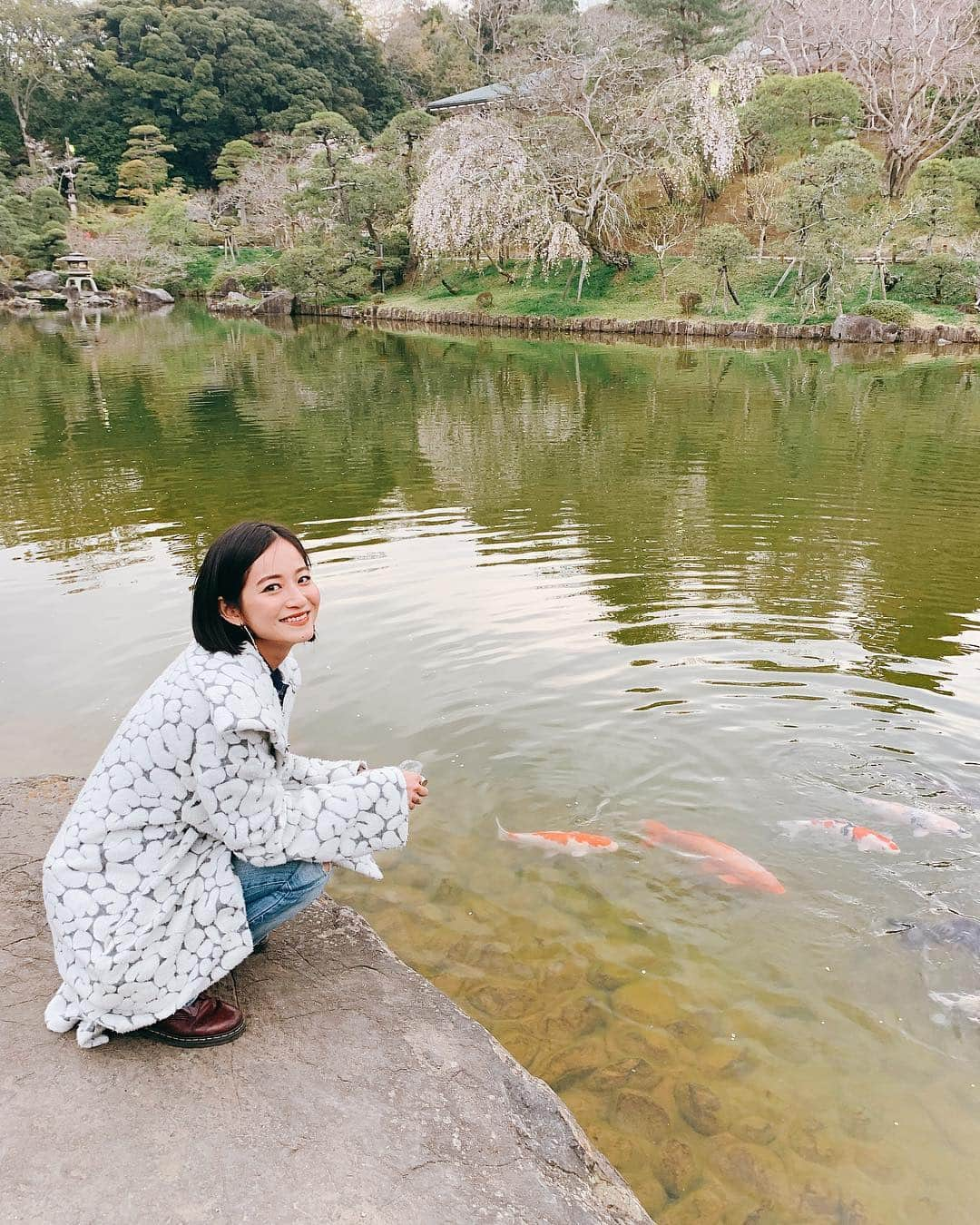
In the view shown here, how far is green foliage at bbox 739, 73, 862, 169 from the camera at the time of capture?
28500 millimetres

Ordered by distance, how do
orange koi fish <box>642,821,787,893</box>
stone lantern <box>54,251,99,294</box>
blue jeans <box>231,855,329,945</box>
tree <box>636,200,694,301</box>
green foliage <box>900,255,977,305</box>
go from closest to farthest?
blue jeans <box>231,855,329,945</box>
orange koi fish <box>642,821,787,893</box>
green foliage <box>900,255,977,305</box>
tree <box>636,200,694,301</box>
stone lantern <box>54,251,99,294</box>

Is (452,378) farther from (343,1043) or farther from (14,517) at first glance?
(343,1043)

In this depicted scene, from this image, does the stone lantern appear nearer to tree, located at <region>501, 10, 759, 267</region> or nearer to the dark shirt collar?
tree, located at <region>501, 10, 759, 267</region>

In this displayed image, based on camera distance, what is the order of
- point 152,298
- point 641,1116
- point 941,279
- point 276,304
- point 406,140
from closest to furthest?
point 641,1116 → point 941,279 → point 276,304 → point 406,140 → point 152,298

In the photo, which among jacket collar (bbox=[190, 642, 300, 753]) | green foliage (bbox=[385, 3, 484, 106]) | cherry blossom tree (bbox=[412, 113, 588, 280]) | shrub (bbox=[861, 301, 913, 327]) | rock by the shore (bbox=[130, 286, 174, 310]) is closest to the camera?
jacket collar (bbox=[190, 642, 300, 753])

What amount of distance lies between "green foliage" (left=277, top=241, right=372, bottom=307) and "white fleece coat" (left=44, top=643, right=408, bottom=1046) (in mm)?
36278

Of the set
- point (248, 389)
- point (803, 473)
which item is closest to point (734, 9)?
point (248, 389)

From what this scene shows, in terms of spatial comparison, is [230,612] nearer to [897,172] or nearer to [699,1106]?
[699,1106]

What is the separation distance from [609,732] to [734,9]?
4436 cm

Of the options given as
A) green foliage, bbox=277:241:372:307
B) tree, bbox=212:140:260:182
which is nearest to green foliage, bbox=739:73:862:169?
green foliage, bbox=277:241:372:307

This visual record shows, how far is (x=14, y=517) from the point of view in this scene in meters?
8.78

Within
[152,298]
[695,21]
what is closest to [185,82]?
[152,298]

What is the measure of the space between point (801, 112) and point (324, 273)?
18.8 metres

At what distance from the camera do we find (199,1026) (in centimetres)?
215
